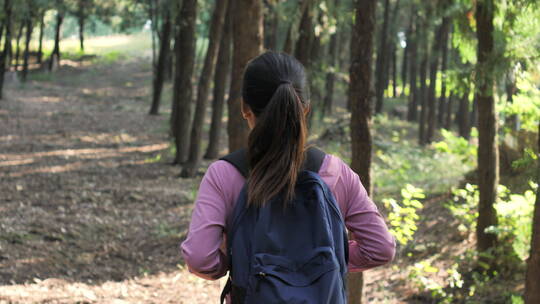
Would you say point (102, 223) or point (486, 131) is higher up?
point (486, 131)

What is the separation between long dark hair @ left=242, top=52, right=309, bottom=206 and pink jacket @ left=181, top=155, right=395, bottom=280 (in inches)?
4.4

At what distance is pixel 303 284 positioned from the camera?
2160mm

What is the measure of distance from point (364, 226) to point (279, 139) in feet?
1.69

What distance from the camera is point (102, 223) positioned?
1136 cm

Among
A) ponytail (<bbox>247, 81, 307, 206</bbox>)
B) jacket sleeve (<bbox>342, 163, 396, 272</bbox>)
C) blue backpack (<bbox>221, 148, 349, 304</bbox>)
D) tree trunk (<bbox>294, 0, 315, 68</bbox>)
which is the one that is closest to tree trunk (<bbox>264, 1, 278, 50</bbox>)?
tree trunk (<bbox>294, 0, 315, 68</bbox>)

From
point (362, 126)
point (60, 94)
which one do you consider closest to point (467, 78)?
point (362, 126)

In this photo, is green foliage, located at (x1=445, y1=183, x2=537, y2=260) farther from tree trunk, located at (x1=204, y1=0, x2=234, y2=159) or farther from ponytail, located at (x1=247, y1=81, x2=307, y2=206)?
tree trunk, located at (x1=204, y1=0, x2=234, y2=159)

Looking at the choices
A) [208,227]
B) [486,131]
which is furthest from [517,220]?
[208,227]

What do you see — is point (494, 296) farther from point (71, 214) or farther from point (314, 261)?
point (71, 214)

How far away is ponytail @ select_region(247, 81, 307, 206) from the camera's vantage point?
2297 millimetres

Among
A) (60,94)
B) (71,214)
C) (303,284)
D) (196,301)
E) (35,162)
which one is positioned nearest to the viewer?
(303,284)

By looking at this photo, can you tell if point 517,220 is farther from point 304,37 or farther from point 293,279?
point 293,279

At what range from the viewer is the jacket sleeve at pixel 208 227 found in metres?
2.27

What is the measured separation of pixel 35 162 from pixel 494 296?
42.6 feet
